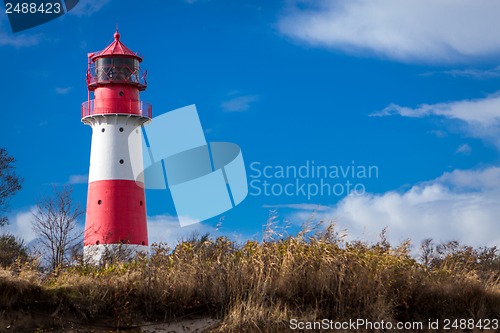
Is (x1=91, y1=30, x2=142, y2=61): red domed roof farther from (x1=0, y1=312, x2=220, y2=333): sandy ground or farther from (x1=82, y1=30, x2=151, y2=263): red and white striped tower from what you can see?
(x1=0, y1=312, x2=220, y2=333): sandy ground

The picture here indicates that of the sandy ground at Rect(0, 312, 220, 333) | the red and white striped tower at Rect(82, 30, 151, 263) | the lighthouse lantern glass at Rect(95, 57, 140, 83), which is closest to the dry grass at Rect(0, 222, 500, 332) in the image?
the sandy ground at Rect(0, 312, 220, 333)

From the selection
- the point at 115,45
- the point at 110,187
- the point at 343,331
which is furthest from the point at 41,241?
the point at 343,331

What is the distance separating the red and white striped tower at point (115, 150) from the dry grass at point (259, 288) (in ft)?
48.8

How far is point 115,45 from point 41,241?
32.3 ft

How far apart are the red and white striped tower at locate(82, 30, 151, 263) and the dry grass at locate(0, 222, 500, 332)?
48.8ft

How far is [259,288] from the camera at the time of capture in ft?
44.3

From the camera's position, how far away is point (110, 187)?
30109 millimetres

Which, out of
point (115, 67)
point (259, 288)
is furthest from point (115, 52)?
point (259, 288)

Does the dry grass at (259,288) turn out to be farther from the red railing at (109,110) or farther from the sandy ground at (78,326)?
the red railing at (109,110)

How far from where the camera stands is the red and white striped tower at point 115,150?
98.0ft

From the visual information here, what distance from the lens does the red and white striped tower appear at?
1176 inches

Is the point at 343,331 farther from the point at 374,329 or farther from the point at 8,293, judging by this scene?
the point at 8,293

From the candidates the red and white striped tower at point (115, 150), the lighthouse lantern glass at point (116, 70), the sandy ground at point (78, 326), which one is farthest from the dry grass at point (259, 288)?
the lighthouse lantern glass at point (116, 70)

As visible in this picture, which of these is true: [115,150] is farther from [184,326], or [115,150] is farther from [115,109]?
[184,326]
